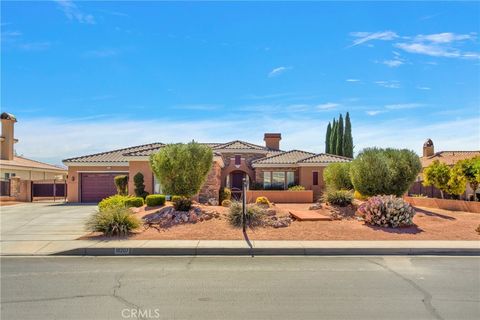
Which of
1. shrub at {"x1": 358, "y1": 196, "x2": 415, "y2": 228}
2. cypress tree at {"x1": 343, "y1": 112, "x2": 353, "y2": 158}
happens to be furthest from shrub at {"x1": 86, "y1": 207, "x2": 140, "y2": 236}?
cypress tree at {"x1": 343, "y1": 112, "x2": 353, "y2": 158}

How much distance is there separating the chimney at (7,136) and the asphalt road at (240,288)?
1076 inches

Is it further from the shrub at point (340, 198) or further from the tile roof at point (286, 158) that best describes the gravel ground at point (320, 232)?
the tile roof at point (286, 158)

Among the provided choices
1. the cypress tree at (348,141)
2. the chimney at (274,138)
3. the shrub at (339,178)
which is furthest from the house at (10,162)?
the cypress tree at (348,141)

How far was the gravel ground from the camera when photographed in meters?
12.9

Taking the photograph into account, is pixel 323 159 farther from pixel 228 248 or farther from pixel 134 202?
pixel 228 248

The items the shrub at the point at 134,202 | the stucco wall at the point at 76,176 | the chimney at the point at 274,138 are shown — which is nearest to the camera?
the shrub at the point at 134,202

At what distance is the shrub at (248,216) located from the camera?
47.1ft

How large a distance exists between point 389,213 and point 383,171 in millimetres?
4047

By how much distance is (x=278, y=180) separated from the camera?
30.8 m

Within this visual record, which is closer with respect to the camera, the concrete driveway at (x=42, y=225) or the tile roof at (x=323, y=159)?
the concrete driveway at (x=42, y=225)

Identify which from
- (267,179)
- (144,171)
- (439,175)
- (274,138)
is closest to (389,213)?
(439,175)

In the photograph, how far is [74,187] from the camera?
92.4 ft

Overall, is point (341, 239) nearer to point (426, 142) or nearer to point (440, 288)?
point (440, 288)

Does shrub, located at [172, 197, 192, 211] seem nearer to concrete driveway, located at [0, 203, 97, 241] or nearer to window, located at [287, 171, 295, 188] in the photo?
concrete driveway, located at [0, 203, 97, 241]
